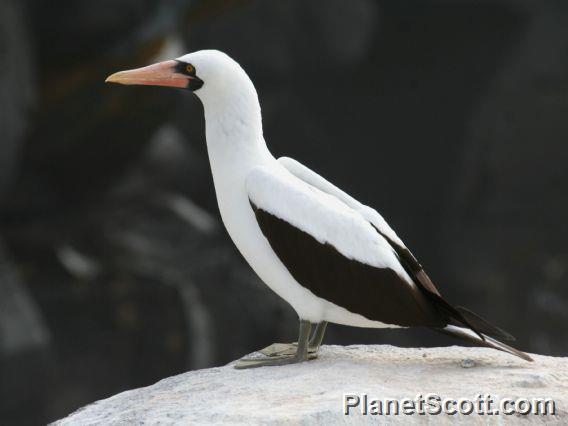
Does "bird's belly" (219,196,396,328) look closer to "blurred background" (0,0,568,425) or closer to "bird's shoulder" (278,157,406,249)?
"bird's shoulder" (278,157,406,249)

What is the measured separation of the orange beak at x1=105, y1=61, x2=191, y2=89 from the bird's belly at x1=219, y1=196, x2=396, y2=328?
1.73ft

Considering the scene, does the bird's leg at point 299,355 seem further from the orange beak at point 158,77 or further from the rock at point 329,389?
the orange beak at point 158,77

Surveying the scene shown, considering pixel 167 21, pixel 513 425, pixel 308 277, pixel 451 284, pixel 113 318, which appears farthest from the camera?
pixel 451 284

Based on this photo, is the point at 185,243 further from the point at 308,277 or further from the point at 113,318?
the point at 308,277

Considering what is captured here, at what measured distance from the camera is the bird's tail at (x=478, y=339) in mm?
4293

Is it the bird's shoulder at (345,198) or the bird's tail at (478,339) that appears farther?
the bird's shoulder at (345,198)

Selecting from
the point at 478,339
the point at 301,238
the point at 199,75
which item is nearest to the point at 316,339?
the point at 301,238

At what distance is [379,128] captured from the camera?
13.3 meters

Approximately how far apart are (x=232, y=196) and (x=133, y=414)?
930mm

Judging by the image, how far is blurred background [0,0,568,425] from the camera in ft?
32.8

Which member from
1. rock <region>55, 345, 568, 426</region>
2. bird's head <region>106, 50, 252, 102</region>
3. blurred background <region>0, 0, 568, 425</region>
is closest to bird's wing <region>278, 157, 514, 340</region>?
rock <region>55, 345, 568, 426</region>

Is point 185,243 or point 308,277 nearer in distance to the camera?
point 308,277

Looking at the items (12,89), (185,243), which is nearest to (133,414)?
(12,89)

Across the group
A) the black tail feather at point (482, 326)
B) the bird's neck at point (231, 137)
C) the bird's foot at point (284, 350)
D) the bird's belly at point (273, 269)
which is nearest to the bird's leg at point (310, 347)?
the bird's foot at point (284, 350)
